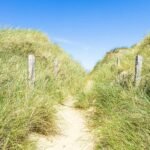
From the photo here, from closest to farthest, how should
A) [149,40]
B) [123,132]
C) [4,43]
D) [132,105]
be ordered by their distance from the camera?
[123,132] < [132,105] < [4,43] < [149,40]

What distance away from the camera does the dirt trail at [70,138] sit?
773 cm

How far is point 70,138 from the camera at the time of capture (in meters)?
8.65

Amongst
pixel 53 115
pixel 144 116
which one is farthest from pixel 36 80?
pixel 144 116

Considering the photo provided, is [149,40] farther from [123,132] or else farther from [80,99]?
[123,132]

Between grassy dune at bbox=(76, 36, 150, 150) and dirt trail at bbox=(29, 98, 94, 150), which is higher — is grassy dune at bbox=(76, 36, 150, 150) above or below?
above

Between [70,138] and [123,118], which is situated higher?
[123,118]

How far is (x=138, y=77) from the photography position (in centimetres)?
995

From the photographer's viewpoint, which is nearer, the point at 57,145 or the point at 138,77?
the point at 57,145

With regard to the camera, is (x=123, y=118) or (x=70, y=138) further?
(x=70, y=138)

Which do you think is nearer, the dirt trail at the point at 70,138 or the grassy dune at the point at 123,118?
the grassy dune at the point at 123,118

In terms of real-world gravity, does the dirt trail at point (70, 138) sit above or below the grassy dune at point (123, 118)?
below

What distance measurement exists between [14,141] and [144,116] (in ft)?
7.61

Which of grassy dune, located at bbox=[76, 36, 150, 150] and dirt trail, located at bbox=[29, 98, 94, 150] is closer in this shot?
grassy dune, located at bbox=[76, 36, 150, 150]

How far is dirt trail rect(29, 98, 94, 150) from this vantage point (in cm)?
773
